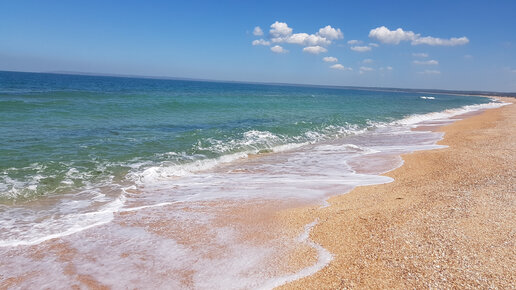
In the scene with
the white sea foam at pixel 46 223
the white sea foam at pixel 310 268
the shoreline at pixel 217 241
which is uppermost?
the white sea foam at pixel 310 268

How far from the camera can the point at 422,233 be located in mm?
Result: 5430

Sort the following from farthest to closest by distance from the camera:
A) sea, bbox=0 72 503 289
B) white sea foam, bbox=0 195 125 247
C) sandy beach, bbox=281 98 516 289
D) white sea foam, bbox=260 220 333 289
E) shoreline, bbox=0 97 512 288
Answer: white sea foam, bbox=0 195 125 247, sea, bbox=0 72 503 289, shoreline, bbox=0 97 512 288, white sea foam, bbox=260 220 333 289, sandy beach, bbox=281 98 516 289

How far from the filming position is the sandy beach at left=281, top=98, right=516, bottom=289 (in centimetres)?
423

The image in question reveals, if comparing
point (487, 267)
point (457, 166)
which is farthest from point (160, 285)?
point (457, 166)

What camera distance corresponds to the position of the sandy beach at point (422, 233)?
423 centimetres

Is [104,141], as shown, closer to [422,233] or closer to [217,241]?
[217,241]

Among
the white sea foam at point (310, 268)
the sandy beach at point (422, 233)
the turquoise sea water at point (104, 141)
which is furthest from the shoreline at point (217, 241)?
the turquoise sea water at point (104, 141)

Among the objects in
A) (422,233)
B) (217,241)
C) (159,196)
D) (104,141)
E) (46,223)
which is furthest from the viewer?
(104,141)

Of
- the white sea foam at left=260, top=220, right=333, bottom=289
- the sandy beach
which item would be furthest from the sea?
→ the sandy beach

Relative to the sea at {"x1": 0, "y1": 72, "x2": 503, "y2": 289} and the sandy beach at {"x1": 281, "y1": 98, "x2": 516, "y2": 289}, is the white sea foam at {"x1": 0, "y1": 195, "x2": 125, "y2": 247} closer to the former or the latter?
the sea at {"x1": 0, "y1": 72, "x2": 503, "y2": 289}

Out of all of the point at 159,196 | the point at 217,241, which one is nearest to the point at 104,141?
the point at 159,196

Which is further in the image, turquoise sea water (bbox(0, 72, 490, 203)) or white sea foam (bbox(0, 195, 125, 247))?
turquoise sea water (bbox(0, 72, 490, 203))

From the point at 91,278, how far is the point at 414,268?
4.69 metres

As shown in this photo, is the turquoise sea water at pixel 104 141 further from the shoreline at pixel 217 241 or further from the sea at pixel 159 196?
the shoreline at pixel 217 241
